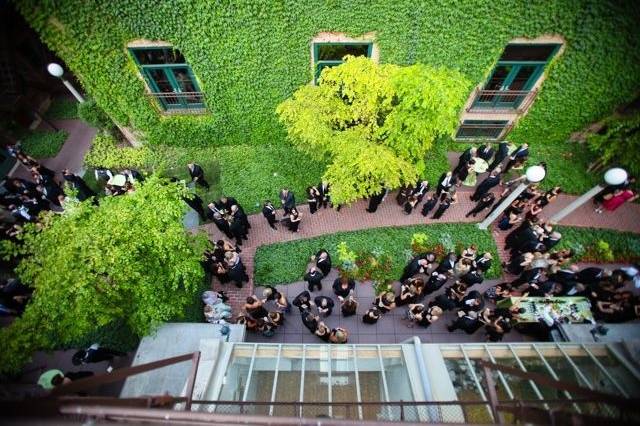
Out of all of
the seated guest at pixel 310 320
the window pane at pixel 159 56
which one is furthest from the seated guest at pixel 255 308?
the window pane at pixel 159 56

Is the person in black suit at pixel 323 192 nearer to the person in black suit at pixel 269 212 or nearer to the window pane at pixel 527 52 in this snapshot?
the person in black suit at pixel 269 212

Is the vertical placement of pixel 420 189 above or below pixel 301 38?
below

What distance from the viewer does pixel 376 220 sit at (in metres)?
12.3

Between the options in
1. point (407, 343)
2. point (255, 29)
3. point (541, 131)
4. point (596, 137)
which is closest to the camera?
point (407, 343)

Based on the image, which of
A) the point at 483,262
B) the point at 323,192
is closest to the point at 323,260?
the point at 323,192

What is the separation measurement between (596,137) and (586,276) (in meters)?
6.11

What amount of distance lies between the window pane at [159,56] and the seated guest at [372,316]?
10216 millimetres

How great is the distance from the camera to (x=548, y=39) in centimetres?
1045

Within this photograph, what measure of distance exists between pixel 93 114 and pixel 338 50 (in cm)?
1038

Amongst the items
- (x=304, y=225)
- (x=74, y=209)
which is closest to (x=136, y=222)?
(x=74, y=209)

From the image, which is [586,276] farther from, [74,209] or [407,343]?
[74,209]

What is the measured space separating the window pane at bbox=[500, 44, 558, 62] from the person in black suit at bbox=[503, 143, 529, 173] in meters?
2.92

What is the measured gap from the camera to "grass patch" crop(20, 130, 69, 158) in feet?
48.5

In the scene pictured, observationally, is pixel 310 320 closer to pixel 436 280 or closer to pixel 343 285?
pixel 343 285
